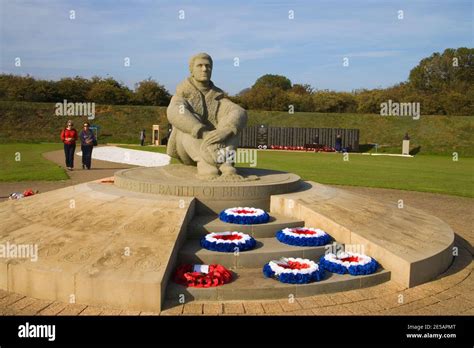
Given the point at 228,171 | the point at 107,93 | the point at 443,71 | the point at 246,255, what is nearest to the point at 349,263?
the point at 246,255

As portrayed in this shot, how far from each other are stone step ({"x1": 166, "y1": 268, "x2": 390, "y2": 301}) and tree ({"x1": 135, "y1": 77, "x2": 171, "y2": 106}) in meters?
54.4

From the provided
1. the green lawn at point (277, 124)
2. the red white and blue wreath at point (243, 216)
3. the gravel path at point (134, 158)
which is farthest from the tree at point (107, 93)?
the red white and blue wreath at point (243, 216)

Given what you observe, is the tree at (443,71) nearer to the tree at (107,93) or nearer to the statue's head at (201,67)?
the tree at (107,93)

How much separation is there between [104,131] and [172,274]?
42179 mm

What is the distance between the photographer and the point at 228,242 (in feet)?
20.8

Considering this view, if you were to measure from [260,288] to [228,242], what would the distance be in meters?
1.08

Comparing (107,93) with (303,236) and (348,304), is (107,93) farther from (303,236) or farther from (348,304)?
(348,304)

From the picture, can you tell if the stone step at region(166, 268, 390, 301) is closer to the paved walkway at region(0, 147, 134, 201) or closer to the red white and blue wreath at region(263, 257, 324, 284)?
the red white and blue wreath at region(263, 257, 324, 284)

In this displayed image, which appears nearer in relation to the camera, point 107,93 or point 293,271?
point 293,271

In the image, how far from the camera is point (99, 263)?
18.1 ft

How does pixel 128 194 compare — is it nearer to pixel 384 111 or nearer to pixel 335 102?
pixel 384 111

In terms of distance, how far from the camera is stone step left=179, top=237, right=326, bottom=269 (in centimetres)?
624

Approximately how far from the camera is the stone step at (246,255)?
20.5 ft

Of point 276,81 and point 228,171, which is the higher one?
point 276,81
